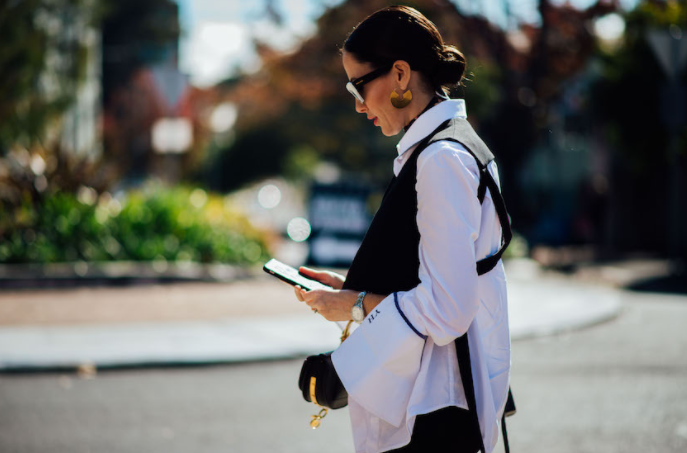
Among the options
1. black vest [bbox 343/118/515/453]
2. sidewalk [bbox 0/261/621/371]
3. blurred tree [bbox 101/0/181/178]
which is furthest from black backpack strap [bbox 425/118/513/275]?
blurred tree [bbox 101/0/181/178]

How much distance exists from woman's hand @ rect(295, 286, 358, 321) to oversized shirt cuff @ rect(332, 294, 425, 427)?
11cm

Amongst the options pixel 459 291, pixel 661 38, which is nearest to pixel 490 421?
pixel 459 291

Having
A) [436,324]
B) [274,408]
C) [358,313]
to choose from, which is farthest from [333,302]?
[274,408]

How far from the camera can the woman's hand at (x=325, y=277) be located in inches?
97.7

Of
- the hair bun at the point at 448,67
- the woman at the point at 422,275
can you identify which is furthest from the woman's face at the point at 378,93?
the hair bun at the point at 448,67

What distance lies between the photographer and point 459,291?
1.98m

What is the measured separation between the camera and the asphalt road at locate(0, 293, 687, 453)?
5.35 meters

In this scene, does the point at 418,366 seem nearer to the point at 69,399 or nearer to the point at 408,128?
the point at 408,128

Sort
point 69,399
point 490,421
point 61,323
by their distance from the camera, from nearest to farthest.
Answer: point 490,421, point 69,399, point 61,323

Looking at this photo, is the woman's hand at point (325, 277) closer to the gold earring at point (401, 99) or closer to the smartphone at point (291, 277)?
the smartphone at point (291, 277)

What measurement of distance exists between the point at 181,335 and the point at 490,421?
288 inches

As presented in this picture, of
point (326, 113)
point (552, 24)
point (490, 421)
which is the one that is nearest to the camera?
point (490, 421)

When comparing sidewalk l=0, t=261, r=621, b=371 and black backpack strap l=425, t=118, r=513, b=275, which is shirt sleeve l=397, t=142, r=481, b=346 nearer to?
black backpack strap l=425, t=118, r=513, b=275

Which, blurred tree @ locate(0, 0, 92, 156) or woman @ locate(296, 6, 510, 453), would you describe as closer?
woman @ locate(296, 6, 510, 453)
